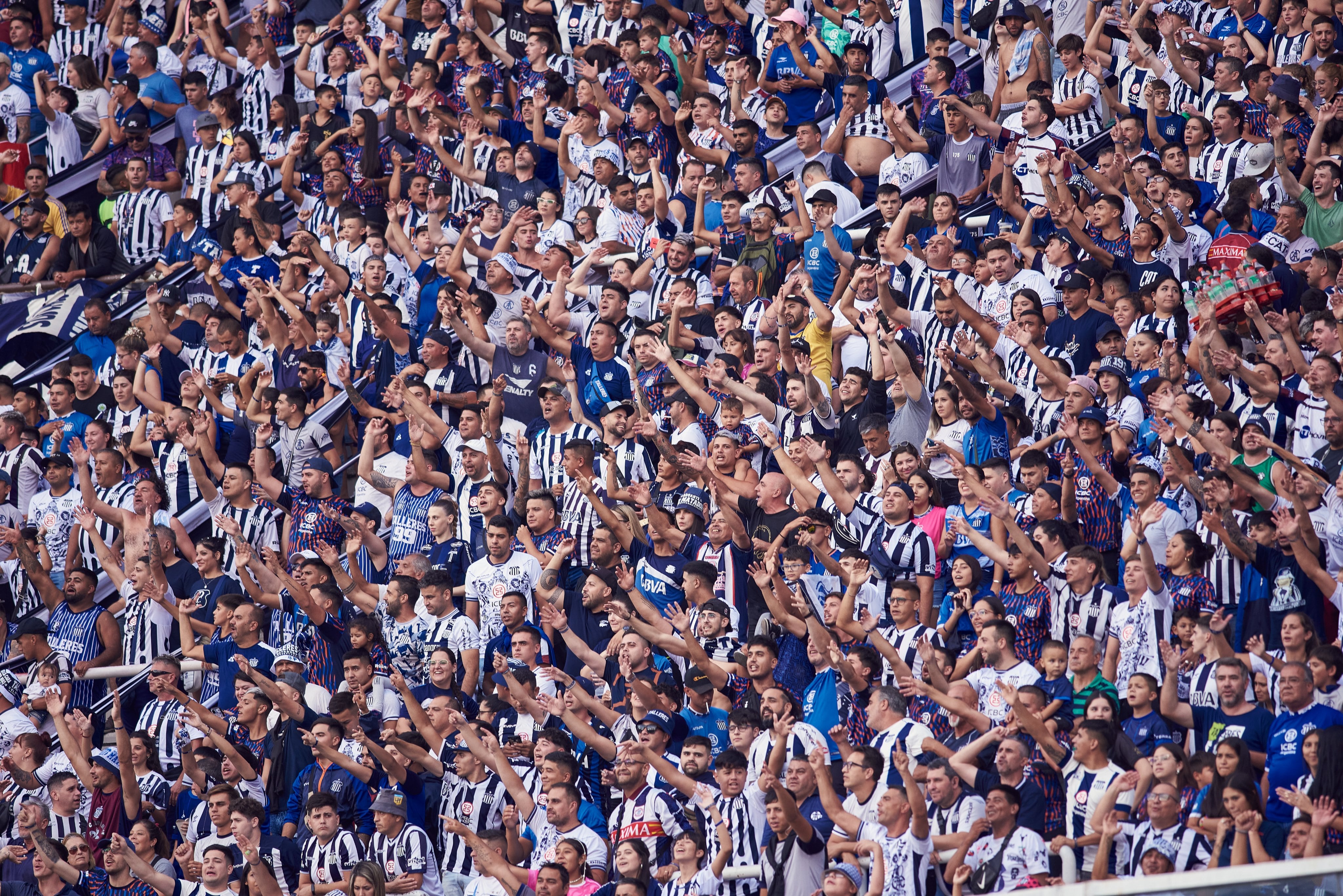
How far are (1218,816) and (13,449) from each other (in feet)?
30.3

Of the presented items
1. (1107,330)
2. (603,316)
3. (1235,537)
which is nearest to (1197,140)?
(1107,330)

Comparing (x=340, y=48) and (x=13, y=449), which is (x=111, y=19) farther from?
(x=13, y=449)

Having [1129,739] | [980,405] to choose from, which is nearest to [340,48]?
[980,405]

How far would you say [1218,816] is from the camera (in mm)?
9422

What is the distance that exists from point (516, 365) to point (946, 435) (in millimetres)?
3173

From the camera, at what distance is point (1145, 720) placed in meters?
10.3

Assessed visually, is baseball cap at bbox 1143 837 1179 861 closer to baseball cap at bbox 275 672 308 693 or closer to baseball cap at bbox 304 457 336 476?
baseball cap at bbox 275 672 308 693

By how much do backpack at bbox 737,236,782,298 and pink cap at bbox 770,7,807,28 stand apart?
2.32 meters

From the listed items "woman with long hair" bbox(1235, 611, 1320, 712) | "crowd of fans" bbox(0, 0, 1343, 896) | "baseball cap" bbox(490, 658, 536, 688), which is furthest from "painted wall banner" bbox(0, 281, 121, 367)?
"woman with long hair" bbox(1235, 611, 1320, 712)

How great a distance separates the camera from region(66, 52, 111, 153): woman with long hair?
18547 mm

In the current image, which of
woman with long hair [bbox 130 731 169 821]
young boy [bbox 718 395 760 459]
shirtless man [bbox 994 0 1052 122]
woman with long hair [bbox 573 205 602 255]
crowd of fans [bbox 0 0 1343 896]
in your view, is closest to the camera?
crowd of fans [bbox 0 0 1343 896]

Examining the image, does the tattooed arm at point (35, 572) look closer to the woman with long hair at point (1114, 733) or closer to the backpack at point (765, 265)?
the backpack at point (765, 265)

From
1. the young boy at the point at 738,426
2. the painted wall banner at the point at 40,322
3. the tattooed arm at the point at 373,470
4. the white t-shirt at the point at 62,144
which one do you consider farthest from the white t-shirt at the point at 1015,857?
the white t-shirt at the point at 62,144

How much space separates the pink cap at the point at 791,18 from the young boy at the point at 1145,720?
720 cm
